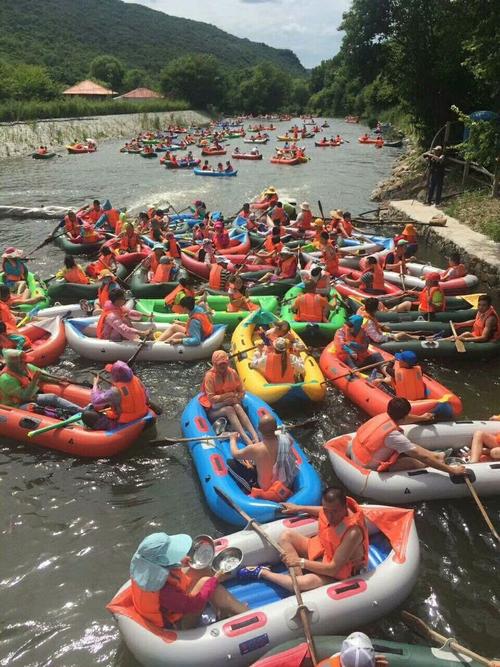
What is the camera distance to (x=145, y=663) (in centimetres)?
361

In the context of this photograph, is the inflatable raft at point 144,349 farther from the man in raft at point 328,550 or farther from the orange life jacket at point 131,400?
the man in raft at point 328,550

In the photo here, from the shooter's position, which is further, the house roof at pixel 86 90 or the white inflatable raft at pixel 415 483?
the house roof at pixel 86 90

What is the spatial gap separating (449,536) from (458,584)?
1.78 feet

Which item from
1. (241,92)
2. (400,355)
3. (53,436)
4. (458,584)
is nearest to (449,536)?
(458,584)

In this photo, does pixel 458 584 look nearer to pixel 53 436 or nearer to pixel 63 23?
pixel 53 436

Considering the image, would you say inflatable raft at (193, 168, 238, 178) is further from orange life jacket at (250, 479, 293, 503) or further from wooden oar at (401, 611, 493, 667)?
wooden oar at (401, 611, 493, 667)

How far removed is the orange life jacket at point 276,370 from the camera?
22.4ft

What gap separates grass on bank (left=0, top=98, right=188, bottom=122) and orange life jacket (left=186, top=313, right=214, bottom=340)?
1331 inches

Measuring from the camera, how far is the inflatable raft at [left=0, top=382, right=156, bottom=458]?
19.5ft

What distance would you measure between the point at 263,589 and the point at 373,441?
1881 millimetres

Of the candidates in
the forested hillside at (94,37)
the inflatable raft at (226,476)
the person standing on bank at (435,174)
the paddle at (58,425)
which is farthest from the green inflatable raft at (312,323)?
the forested hillside at (94,37)

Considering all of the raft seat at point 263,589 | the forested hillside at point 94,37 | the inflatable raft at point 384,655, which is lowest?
the raft seat at point 263,589

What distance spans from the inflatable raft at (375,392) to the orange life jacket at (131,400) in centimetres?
261

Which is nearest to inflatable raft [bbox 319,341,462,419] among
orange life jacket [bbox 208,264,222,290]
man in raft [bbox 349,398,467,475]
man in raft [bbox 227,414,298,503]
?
man in raft [bbox 349,398,467,475]
